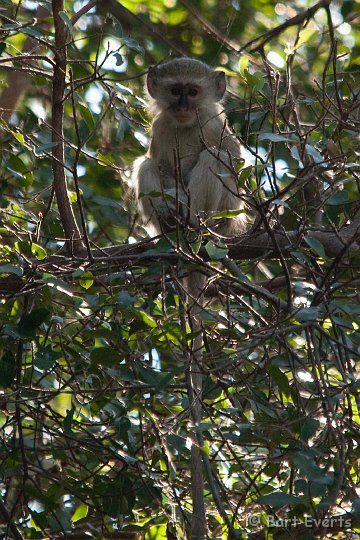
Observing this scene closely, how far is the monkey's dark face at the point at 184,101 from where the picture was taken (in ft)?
21.0

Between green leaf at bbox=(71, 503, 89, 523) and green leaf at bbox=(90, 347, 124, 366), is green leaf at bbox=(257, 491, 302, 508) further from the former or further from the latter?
green leaf at bbox=(71, 503, 89, 523)

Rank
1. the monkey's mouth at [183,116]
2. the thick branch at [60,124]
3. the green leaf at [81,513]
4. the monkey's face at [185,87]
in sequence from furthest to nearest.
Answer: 1. the monkey's face at [185,87]
2. the monkey's mouth at [183,116]
3. the thick branch at [60,124]
4. the green leaf at [81,513]

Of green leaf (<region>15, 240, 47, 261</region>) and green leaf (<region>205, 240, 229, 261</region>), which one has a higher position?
green leaf (<region>15, 240, 47, 261</region>)

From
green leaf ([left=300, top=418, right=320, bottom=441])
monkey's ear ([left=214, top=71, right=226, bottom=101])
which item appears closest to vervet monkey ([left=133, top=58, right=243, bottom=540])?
monkey's ear ([left=214, top=71, right=226, bottom=101])

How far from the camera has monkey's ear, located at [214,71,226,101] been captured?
257 inches

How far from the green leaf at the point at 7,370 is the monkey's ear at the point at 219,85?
3.08 meters

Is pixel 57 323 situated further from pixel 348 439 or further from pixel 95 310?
pixel 348 439

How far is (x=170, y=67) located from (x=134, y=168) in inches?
33.4

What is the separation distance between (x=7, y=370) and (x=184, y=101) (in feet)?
9.56

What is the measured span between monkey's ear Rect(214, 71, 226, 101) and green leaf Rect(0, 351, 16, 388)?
3.08m

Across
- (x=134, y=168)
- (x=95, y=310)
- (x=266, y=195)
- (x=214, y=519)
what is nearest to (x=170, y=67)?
(x=134, y=168)

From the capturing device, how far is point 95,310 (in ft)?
14.0

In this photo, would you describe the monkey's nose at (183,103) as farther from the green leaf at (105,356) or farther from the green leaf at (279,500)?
the green leaf at (279,500)

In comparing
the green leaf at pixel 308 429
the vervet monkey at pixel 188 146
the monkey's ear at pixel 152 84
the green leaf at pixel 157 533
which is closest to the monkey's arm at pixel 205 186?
the vervet monkey at pixel 188 146
